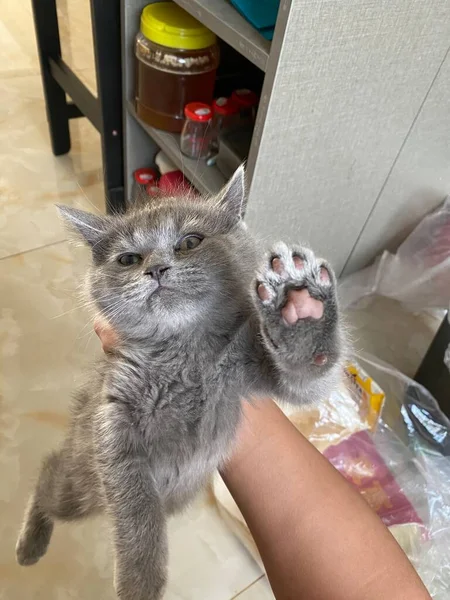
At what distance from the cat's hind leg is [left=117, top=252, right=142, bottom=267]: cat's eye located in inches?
13.2

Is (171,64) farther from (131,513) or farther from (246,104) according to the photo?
(131,513)

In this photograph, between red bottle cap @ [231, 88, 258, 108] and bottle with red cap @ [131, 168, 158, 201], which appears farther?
bottle with red cap @ [131, 168, 158, 201]

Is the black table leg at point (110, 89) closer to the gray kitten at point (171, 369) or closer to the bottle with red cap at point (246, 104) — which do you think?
the bottle with red cap at point (246, 104)

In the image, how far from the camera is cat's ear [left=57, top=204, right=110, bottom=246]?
0.75m

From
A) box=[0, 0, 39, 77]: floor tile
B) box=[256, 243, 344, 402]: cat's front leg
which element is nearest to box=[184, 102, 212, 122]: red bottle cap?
box=[256, 243, 344, 402]: cat's front leg

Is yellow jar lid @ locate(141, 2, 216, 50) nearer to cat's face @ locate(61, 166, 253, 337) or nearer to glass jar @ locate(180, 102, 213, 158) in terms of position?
glass jar @ locate(180, 102, 213, 158)

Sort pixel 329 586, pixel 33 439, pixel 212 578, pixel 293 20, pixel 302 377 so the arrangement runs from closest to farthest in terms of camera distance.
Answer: pixel 302 377, pixel 329 586, pixel 293 20, pixel 212 578, pixel 33 439

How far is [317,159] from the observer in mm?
1102

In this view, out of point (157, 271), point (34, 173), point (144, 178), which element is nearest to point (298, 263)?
point (157, 271)

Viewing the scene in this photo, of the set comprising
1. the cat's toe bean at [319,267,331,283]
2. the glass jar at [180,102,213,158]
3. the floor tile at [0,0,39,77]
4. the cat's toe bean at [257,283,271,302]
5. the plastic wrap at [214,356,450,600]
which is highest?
the cat's toe bean at [319,267,331,283]

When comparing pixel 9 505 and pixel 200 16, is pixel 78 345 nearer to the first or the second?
pixel 9 505

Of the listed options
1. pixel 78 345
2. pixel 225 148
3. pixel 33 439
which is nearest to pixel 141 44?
pixel 225 148

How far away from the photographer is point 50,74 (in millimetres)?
1775

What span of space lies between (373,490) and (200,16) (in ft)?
3.56
